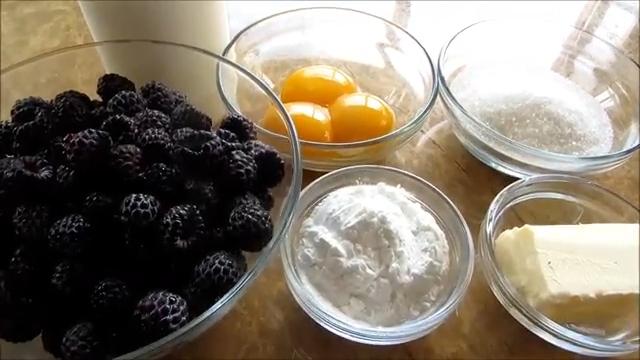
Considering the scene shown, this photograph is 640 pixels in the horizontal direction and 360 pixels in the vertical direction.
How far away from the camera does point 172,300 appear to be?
24.0 inches

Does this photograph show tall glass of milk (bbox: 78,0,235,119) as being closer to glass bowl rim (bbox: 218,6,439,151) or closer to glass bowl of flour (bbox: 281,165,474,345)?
glass bowl rim (bbox: 218,6,439,151)

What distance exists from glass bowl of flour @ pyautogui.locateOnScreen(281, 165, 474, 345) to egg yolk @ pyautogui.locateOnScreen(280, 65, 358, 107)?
157 mm

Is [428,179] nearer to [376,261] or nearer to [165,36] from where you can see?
[376,261]

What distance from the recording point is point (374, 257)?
762mm

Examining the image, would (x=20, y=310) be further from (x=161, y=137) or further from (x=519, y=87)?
(x=519, y=87)

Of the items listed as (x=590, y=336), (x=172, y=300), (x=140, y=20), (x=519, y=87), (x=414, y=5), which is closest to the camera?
(x=172, y=300)

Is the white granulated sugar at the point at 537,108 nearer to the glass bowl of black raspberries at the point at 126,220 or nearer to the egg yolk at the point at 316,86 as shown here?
the egg yolk at the point at 316,86

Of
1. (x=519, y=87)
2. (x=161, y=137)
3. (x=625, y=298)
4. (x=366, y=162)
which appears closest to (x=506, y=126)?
(x=519, y=87)

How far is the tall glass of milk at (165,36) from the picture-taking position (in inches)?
32.5

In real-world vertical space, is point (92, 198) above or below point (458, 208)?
above

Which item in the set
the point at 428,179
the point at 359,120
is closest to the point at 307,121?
the point at 359,120

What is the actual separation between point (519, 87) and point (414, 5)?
0.28 metres

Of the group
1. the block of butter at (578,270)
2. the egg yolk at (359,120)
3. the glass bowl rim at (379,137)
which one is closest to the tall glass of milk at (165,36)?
the glass bowl rim at (379,137)

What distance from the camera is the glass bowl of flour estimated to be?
0.73 metres
